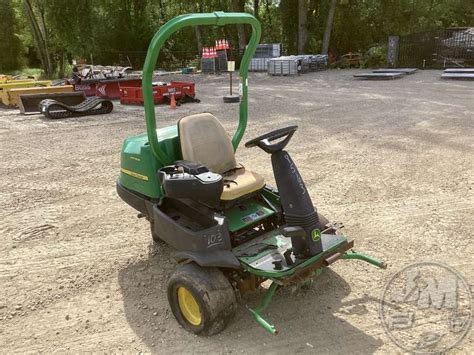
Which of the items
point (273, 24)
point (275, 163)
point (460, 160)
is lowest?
point (460, 160)

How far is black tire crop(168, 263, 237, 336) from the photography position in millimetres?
2926

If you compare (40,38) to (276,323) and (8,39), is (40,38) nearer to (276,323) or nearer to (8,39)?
(8,39)

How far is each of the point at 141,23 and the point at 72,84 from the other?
17.8m

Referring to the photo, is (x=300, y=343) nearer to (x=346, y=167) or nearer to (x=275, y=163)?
(x=275, y=163)

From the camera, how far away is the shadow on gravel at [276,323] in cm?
300

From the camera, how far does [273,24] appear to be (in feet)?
97.4

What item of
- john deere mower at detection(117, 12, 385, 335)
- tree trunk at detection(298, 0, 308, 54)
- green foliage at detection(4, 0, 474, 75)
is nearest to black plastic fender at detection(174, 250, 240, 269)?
john deere mower at detection(117, 12, 385, 335)

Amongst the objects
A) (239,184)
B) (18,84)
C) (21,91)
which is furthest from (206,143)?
(18,84)

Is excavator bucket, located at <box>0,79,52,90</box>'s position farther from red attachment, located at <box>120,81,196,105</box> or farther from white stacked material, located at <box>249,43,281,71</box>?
white stacked material, located at <box>249,43,281,71</box>

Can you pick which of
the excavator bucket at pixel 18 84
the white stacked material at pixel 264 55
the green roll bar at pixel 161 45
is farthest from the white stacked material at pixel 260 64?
the green roll bar at pixel 161 45

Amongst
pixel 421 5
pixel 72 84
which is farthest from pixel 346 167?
pixel 421 5

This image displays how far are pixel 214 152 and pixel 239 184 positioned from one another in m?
0.42

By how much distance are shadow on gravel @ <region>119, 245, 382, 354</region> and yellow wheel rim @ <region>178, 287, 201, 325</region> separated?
0.36 feet

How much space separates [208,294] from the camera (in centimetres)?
292
